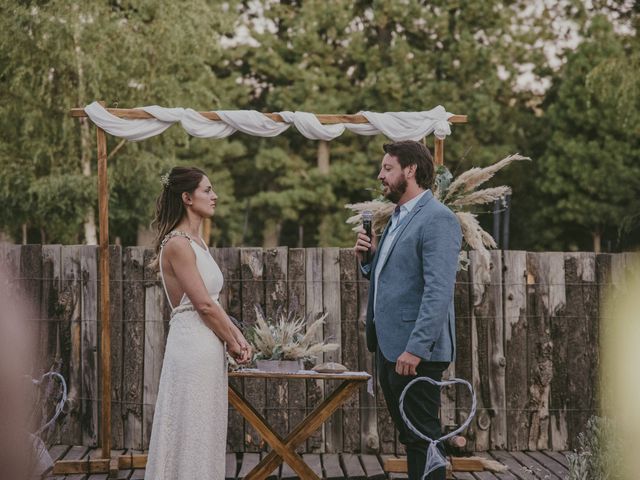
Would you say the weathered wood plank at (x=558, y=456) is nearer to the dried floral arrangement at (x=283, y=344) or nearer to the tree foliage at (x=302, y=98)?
the dried floral arrangement at (x=283, y=344)

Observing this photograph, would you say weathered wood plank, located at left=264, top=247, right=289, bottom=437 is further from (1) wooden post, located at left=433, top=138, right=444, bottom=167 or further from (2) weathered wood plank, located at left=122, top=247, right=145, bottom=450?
(1) wooden post, located at left=433, top=138, right=444, bottom=167

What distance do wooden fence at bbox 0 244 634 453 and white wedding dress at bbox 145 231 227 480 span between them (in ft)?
9.07

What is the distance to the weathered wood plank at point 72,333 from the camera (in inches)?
289

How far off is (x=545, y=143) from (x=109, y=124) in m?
19.8

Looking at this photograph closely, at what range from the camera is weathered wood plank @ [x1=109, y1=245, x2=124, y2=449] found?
7242mm

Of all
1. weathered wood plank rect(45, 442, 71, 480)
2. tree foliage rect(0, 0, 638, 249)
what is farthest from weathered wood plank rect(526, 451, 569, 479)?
tree foliage rect(0, 0, 638, 249)

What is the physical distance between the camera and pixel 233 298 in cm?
731

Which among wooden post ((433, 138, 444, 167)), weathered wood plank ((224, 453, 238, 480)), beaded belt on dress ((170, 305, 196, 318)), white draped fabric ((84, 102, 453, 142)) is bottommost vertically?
weathered wood plank ((224, 453, 238, 480))

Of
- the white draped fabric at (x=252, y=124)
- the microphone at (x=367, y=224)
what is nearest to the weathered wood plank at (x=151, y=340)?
the white draped fabric at (x=252, y=124)

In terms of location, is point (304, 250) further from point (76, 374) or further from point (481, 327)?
point (76, 374)

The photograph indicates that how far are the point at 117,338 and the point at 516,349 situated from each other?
312 cm

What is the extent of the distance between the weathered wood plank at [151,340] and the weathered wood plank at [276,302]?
0.83 meters

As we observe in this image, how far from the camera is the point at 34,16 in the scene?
56.1 feet

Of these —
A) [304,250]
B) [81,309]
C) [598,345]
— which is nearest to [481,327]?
[598,345]
